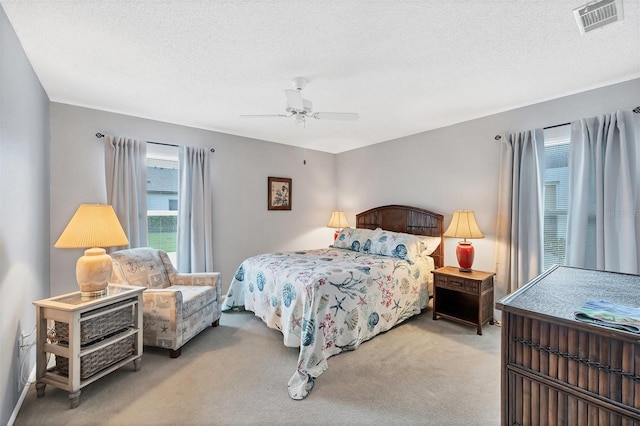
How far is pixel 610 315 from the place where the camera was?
1.08 meters

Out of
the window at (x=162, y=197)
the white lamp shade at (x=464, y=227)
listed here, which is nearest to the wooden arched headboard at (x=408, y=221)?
the white lamp shade at (x=464, y=227)

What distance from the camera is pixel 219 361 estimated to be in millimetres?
2479

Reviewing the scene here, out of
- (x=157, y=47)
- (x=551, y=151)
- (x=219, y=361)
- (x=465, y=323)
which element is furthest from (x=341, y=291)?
(x=551, y=151)

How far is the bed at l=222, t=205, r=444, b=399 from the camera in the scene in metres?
2.38

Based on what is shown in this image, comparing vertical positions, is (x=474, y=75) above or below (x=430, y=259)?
above

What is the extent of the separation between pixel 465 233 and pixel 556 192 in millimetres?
967

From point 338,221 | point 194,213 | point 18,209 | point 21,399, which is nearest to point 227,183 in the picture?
point 194,213

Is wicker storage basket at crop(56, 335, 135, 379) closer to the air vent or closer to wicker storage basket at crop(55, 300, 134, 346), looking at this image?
wicker storage basket at crop(55, 300, 134, 346)

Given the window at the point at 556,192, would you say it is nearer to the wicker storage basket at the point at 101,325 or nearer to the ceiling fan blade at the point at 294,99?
the ceiling fan blade at the point at 294,99

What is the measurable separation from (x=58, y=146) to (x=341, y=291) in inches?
132

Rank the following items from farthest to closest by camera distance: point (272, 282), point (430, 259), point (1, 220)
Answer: point (430, 259) < point (272, 282) < point (1, 220)

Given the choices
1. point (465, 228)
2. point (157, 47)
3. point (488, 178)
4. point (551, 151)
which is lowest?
point (465, 228)

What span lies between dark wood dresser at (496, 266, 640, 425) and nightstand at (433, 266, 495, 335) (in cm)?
167

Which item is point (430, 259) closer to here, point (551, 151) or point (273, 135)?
point (551, 151)
